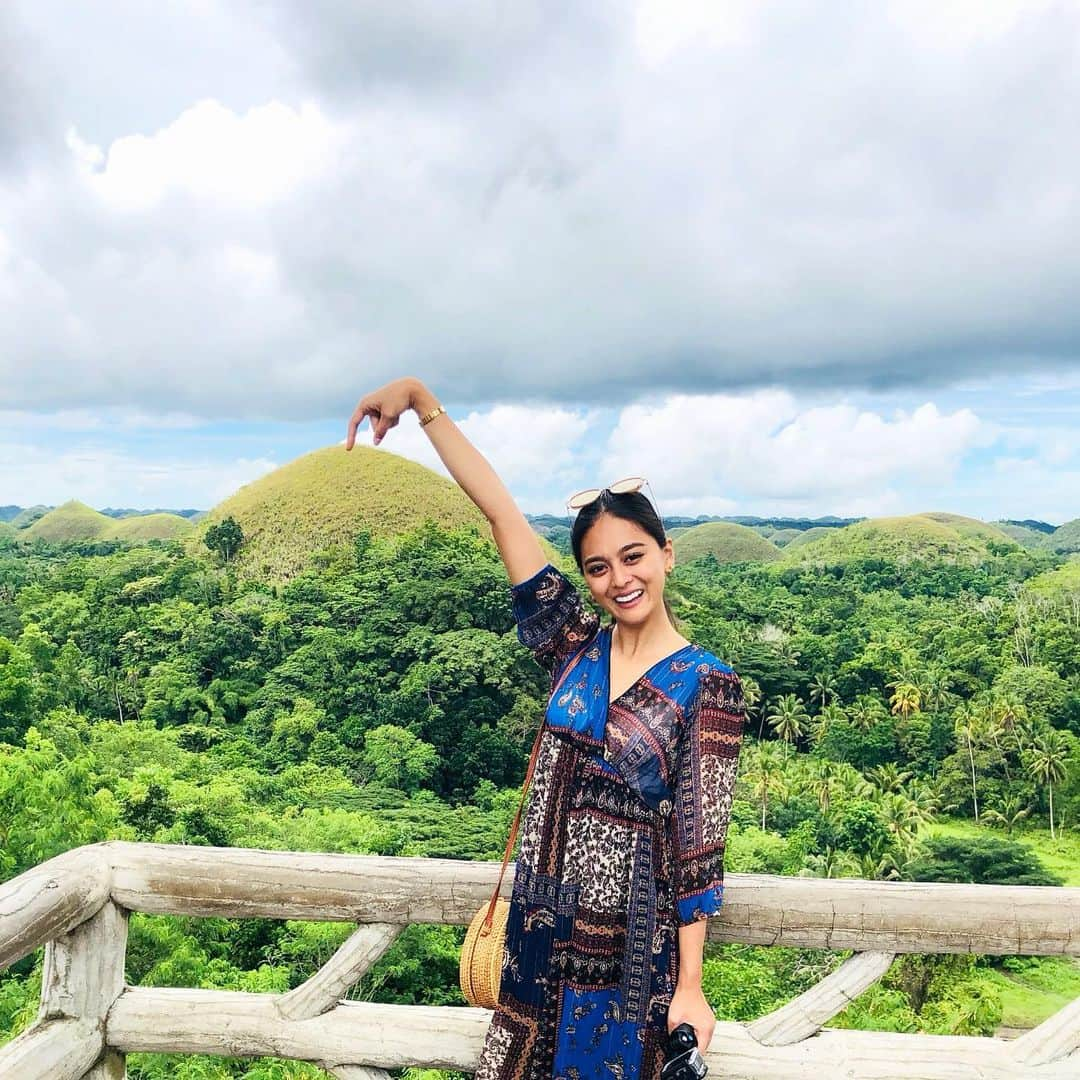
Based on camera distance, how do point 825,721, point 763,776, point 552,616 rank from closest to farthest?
point 552,616
point 763,776
point 825,721

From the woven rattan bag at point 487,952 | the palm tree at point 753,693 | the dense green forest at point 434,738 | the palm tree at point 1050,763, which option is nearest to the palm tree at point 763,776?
the dense green forest at point 434,738

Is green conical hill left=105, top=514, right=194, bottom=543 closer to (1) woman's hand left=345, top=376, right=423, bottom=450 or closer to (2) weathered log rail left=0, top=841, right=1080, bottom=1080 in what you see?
(2) weathered log rail left=0, top=841, right=1080, bottom=1080

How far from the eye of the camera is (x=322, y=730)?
79.2 feet

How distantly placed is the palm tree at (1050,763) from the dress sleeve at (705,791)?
24.9m

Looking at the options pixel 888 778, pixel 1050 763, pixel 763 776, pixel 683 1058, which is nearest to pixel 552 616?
pixel 683 1058

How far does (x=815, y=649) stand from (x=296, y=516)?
20.7 metres

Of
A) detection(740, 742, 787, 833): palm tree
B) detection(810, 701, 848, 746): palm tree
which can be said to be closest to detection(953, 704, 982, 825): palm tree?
detection(810, 701, 848, 746): palm tree

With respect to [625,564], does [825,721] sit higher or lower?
lower

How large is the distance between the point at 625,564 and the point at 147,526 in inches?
2414

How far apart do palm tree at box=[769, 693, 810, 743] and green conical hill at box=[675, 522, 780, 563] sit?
1502 inches

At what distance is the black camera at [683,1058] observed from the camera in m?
1.12

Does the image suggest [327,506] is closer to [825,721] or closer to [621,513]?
[825,721]

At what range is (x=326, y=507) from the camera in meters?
38.6

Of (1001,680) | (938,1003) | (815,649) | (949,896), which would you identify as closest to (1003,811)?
(1001,680)
